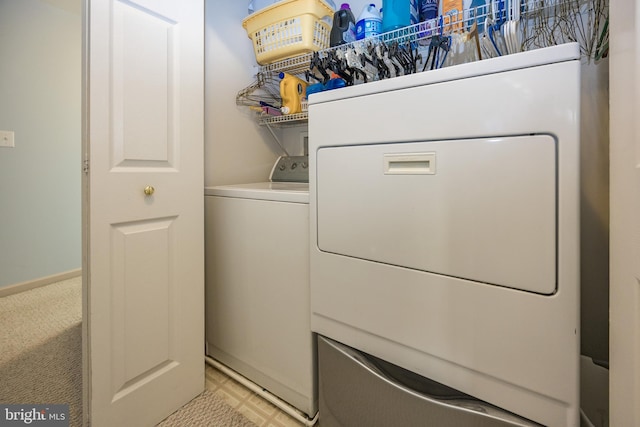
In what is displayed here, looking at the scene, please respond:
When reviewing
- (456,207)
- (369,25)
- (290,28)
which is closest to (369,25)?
(369,25)

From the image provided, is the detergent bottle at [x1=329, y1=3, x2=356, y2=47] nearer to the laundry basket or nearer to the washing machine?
the laundry basket

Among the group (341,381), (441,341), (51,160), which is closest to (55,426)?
(341,381)

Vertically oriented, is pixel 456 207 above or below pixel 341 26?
below

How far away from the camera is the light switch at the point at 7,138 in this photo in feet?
7.60

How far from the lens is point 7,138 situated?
7.70 feet

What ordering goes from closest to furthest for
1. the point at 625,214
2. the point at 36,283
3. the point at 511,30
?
the point at 625,214 < the point at 511,30 < the point at 36,283

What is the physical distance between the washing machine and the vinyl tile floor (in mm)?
57

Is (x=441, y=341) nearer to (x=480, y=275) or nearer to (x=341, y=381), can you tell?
(x=480, y=275)

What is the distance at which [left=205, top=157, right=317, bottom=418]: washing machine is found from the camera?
114cm

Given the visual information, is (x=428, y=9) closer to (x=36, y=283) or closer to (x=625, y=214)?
(x=625, y=214)

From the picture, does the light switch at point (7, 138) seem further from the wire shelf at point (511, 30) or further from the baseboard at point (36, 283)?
the wire shelf at point (511, 30)

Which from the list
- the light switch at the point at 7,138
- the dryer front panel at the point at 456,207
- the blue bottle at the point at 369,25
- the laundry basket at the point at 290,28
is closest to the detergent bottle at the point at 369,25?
the blue bottle at the point at 369,25

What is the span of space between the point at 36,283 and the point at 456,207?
3495 millimetres

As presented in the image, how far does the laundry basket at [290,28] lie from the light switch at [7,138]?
7.58ft
